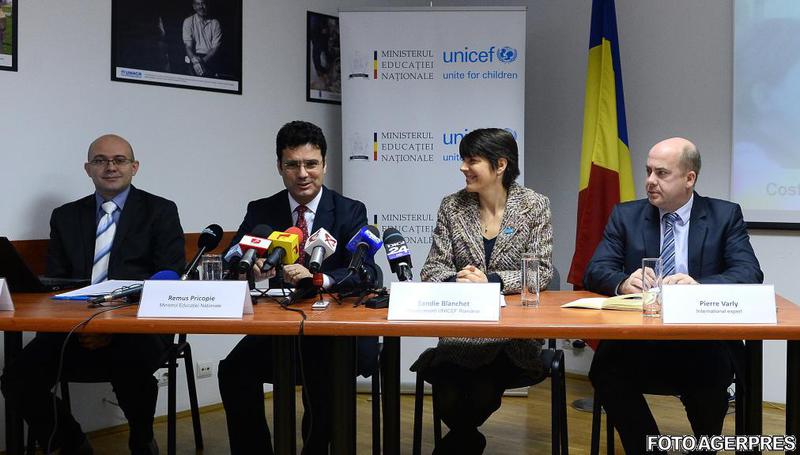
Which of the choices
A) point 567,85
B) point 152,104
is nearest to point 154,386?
point 152,104

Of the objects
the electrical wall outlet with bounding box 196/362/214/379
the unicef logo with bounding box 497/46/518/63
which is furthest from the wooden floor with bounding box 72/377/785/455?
the unicef logo with bounding box 497/46/518/63

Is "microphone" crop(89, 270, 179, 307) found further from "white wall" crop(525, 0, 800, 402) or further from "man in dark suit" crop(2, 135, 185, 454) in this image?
"white wall" crop(525, 0, 800, 402)

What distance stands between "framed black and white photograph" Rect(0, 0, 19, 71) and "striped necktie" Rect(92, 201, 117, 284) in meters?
0.71

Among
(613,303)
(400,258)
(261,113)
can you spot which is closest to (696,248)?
(613,303)

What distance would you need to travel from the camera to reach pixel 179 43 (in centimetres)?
416

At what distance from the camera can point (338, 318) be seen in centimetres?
228

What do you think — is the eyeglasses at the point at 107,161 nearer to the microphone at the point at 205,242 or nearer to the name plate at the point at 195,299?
the microphone at the point at 205,242

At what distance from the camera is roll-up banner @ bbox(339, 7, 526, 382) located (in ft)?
15.0

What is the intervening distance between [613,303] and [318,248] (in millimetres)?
856

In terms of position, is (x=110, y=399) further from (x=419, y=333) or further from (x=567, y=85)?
(x=567, y=85)

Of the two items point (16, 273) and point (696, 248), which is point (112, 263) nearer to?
point (16, 273)

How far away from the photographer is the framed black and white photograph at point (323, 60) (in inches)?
189

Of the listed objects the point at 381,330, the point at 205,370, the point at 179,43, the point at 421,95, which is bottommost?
the point at 205,370

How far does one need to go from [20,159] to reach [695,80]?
3284 mm
